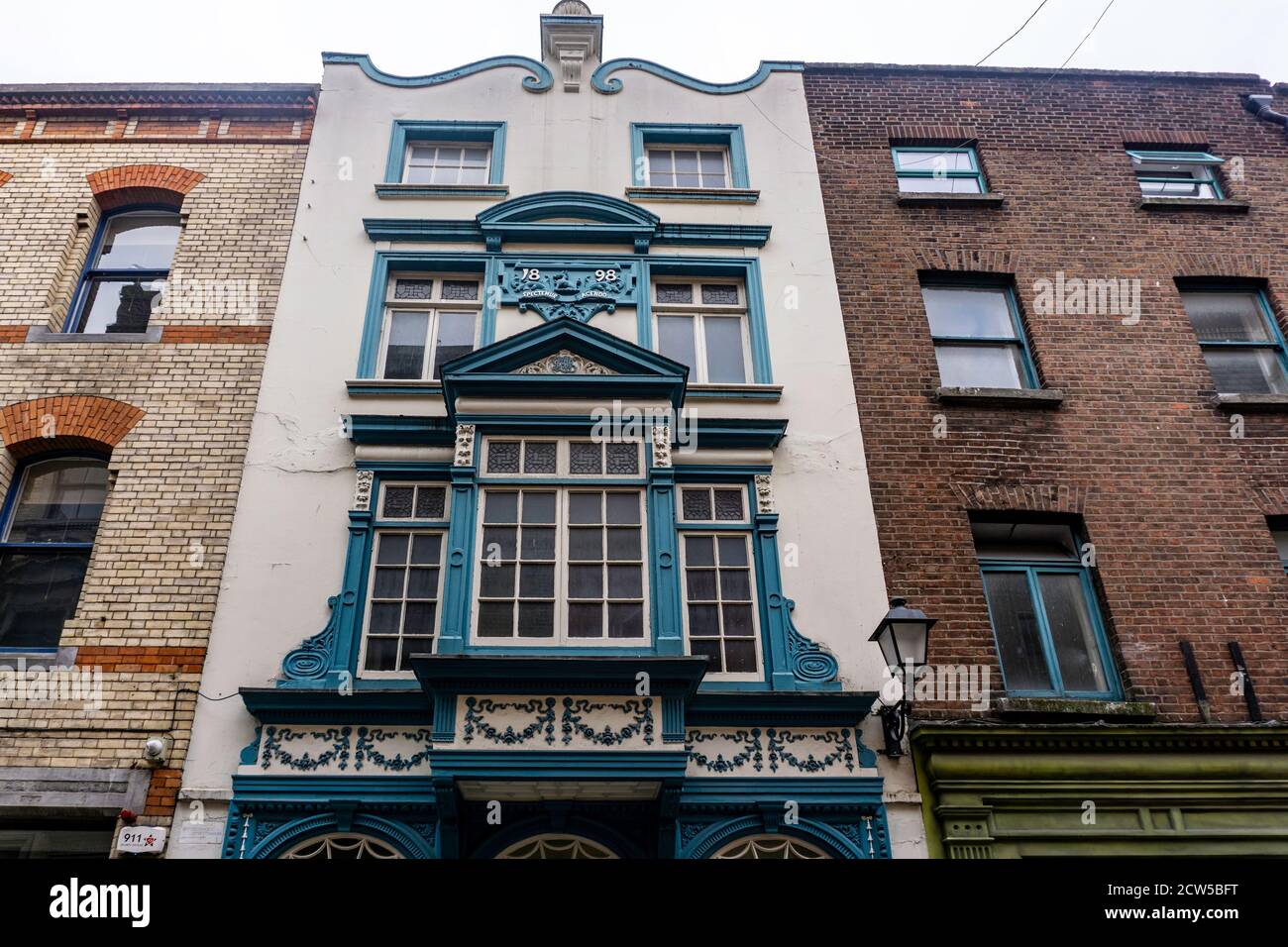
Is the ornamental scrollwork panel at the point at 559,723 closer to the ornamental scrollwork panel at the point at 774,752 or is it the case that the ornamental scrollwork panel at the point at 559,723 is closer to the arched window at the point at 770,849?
the ornamental scrollwork panel at the point at 774,752

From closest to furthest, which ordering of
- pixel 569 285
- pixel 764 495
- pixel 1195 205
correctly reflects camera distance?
pixel 764 495 → pixel 569 285 → pixel 1195 205

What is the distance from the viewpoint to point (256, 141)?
12.9 m

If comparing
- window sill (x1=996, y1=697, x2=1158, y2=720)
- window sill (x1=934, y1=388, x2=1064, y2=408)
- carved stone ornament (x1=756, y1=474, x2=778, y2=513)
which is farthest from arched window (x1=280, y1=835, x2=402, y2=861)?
window sill (x1=934, y1=388, x2=1064, y2=408)

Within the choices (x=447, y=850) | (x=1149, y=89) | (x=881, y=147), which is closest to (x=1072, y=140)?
(x=1149, y=89)

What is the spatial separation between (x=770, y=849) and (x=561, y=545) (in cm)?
349

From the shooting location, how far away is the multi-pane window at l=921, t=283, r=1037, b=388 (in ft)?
38.0

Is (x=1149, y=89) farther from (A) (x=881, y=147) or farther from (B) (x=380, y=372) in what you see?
(B) (x=380, y=372)

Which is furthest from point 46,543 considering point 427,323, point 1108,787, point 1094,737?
point 1108,787

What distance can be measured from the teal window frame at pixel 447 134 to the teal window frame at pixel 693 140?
191 centimetres

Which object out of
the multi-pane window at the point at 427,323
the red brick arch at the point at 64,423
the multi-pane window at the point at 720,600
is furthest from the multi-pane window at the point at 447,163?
the multi-pane window at the point at 720,600

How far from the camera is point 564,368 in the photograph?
34.1 feet

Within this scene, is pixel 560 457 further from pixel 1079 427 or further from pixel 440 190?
pixel 1079 427

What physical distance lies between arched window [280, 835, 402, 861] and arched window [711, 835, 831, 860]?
2999mm

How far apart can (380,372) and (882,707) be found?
678 cm
